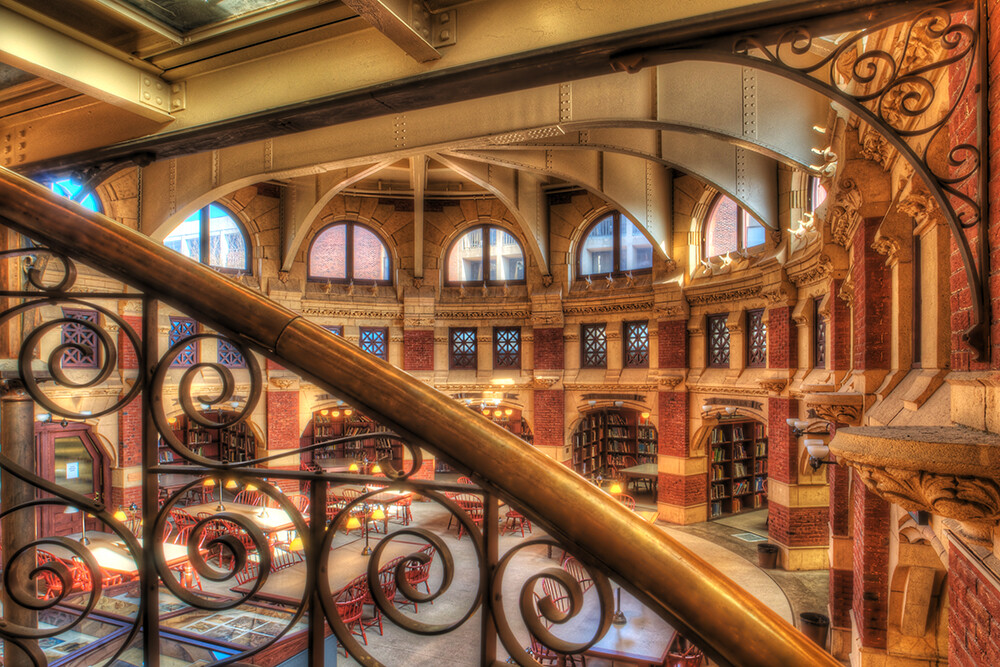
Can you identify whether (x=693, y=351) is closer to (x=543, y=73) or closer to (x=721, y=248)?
(x=721, y=248)

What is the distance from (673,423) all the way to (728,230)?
4.37 m

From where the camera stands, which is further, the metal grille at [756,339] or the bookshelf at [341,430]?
the bookshelf at [341,430]

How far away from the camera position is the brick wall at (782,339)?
394 inches

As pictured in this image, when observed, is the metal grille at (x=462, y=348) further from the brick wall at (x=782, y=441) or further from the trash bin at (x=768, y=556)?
the trash bin at (x=768, y=556)

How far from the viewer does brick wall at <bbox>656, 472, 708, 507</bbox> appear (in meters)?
12.9

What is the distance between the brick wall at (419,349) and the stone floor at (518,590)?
12.7ft

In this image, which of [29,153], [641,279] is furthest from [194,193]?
[641,279]

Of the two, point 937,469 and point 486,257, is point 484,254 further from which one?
point 937,469

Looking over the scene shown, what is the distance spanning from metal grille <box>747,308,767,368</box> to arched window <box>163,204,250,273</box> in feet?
38.1

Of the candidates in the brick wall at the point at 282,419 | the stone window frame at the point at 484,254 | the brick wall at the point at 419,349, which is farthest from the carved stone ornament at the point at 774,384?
the brick wall at the point at 282,419

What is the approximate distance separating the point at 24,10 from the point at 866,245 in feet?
22.5

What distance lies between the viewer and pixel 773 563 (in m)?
10.3

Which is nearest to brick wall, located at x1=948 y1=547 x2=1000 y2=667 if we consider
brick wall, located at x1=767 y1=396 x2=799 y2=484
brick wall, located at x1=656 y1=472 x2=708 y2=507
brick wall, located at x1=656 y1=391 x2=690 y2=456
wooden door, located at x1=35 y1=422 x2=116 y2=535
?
brick wall, located at x1=767 y1=396 x2=799 y2=484

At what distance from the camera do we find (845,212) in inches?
228
